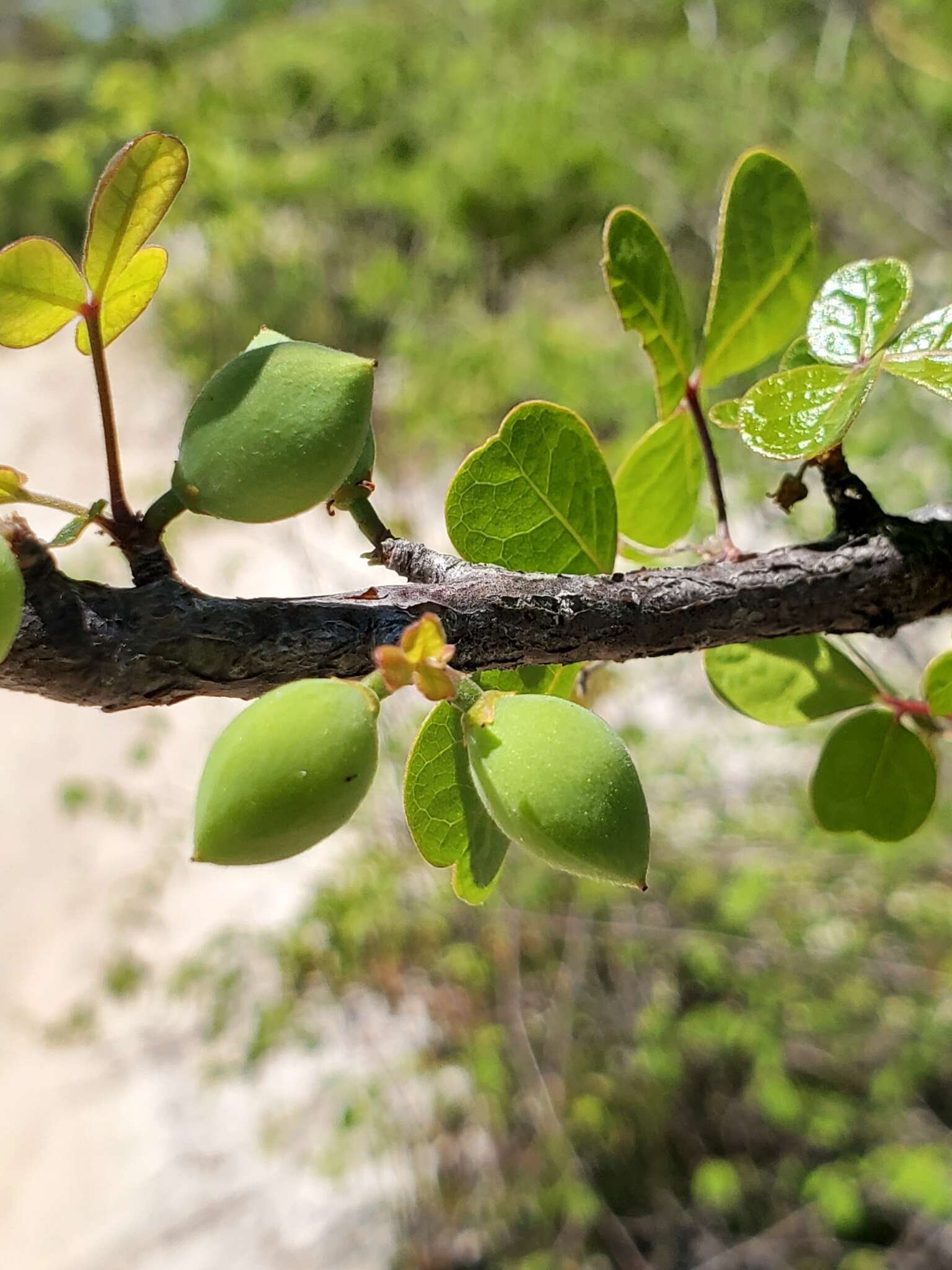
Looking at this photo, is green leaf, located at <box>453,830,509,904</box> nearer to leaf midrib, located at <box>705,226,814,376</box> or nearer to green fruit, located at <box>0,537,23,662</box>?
green fruit, located at <box>0,537,23,662</box>

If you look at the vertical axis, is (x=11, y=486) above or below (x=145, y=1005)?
above

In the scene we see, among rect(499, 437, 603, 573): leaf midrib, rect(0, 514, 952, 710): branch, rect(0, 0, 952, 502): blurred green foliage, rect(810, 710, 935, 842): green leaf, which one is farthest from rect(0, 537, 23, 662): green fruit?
rect(0, 0, 952, 502): blurred green foliage

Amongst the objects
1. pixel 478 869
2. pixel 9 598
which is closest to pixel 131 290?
pixel 9 598

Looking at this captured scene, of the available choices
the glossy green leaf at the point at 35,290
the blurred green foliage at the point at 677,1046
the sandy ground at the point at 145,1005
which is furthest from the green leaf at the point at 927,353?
the sandy ground at the point at 145,1005

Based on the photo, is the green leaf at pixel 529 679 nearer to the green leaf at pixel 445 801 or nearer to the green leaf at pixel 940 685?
the green leaf at pixel 445 801

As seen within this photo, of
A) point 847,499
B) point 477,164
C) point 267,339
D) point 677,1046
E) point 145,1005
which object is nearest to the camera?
point 267,339

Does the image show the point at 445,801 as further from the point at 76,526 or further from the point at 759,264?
the point at 759,264
